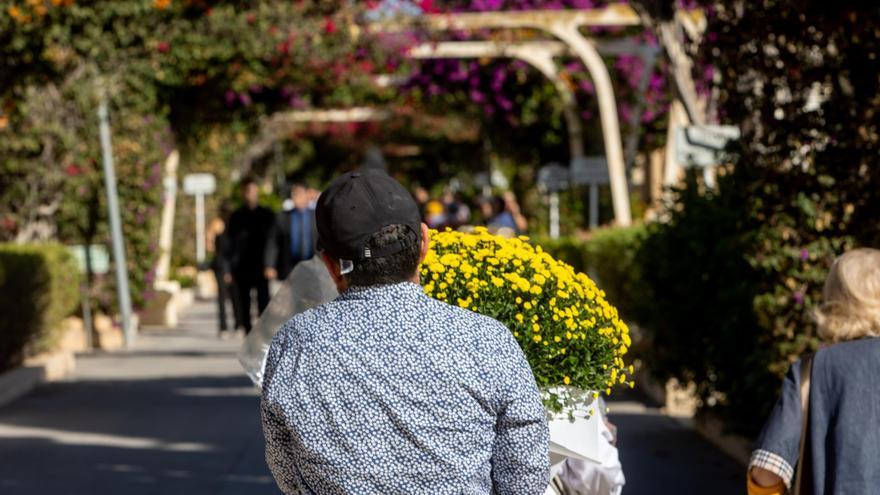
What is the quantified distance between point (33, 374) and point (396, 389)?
445 inches

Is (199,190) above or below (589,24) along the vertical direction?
below

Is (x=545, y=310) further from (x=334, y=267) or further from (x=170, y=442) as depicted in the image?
(x=170, y=442)

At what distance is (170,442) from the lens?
10328 mm

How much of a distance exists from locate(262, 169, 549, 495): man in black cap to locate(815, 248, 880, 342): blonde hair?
1.21 metres

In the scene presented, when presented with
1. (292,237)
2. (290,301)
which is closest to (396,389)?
(290,301)

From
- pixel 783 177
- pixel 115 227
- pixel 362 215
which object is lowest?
pixel 115 227

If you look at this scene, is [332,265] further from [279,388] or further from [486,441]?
[486,441]

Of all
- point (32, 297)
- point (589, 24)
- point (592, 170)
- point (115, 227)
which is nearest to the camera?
point (32, 297)

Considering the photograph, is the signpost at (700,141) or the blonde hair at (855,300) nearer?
the blonde hair at (855,300)

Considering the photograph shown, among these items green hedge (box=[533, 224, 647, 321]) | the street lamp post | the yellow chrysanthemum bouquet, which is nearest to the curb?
the street lamp post

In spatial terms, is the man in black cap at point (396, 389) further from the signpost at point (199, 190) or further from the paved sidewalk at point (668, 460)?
the signpost at point (199, 190)

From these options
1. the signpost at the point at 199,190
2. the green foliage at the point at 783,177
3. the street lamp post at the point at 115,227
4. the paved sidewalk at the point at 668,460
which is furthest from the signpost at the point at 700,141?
the signpost at the point at 199,190

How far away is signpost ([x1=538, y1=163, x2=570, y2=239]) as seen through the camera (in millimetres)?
27125

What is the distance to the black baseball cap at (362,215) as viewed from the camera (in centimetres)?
321
